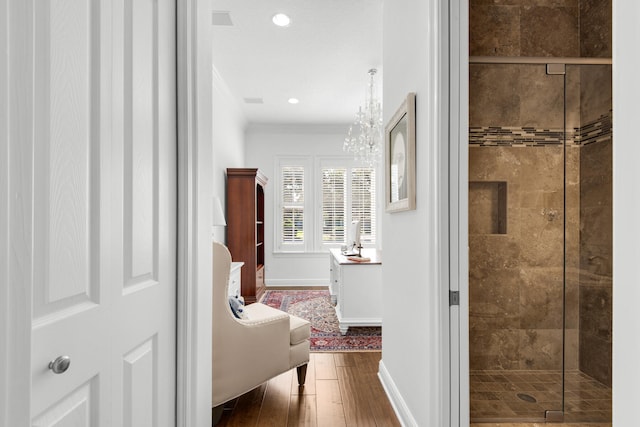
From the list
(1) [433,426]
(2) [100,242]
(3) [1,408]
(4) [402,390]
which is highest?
(2) [100,242]

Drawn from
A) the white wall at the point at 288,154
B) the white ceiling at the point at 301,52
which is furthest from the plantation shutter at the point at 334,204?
the white ceiling at the point at 301,52

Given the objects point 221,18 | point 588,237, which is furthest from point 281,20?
point 588,237

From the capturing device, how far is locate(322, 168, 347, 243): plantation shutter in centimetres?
677

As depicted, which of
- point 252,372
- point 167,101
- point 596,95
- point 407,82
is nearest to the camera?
point 167,101

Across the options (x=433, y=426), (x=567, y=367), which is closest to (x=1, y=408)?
(x=433, y=426)

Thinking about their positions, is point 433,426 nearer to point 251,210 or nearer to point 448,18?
point 448,18

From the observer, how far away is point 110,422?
3.39 ft

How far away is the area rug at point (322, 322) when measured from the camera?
344cm

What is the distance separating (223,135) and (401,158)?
3232 millimetres

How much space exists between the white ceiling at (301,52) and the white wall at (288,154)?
37.2 inches

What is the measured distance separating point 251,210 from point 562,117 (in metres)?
3.78

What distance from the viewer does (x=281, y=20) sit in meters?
3.15

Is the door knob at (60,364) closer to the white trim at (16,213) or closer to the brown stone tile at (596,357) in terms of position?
the white trim at (16,213)

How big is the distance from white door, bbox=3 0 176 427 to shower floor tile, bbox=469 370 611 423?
1930mm
